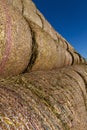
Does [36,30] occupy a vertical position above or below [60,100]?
above

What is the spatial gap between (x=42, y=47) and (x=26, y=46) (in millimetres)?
922

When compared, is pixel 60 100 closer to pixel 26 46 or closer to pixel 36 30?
pixel 26 46

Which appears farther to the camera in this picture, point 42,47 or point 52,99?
point 42,47

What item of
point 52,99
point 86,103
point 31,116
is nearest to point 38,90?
Answer: point 52,99

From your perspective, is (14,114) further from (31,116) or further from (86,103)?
(86,103)

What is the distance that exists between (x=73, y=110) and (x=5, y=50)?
39.3 inches

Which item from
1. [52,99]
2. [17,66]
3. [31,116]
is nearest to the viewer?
[31,116]

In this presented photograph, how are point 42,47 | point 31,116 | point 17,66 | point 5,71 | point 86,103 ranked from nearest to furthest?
point 31,116 → point 5,71 → point 17,66 → point 86,103 → point 42,47

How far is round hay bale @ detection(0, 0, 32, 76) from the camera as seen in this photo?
280 cm

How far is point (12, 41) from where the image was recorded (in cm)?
296

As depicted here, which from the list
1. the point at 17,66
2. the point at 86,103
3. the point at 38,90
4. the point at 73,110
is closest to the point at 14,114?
the point at 38,90

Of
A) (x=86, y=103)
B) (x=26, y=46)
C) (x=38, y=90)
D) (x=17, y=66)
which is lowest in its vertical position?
(x=86, y=103)

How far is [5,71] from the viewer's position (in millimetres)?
3125

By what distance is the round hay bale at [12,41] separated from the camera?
110 inches
